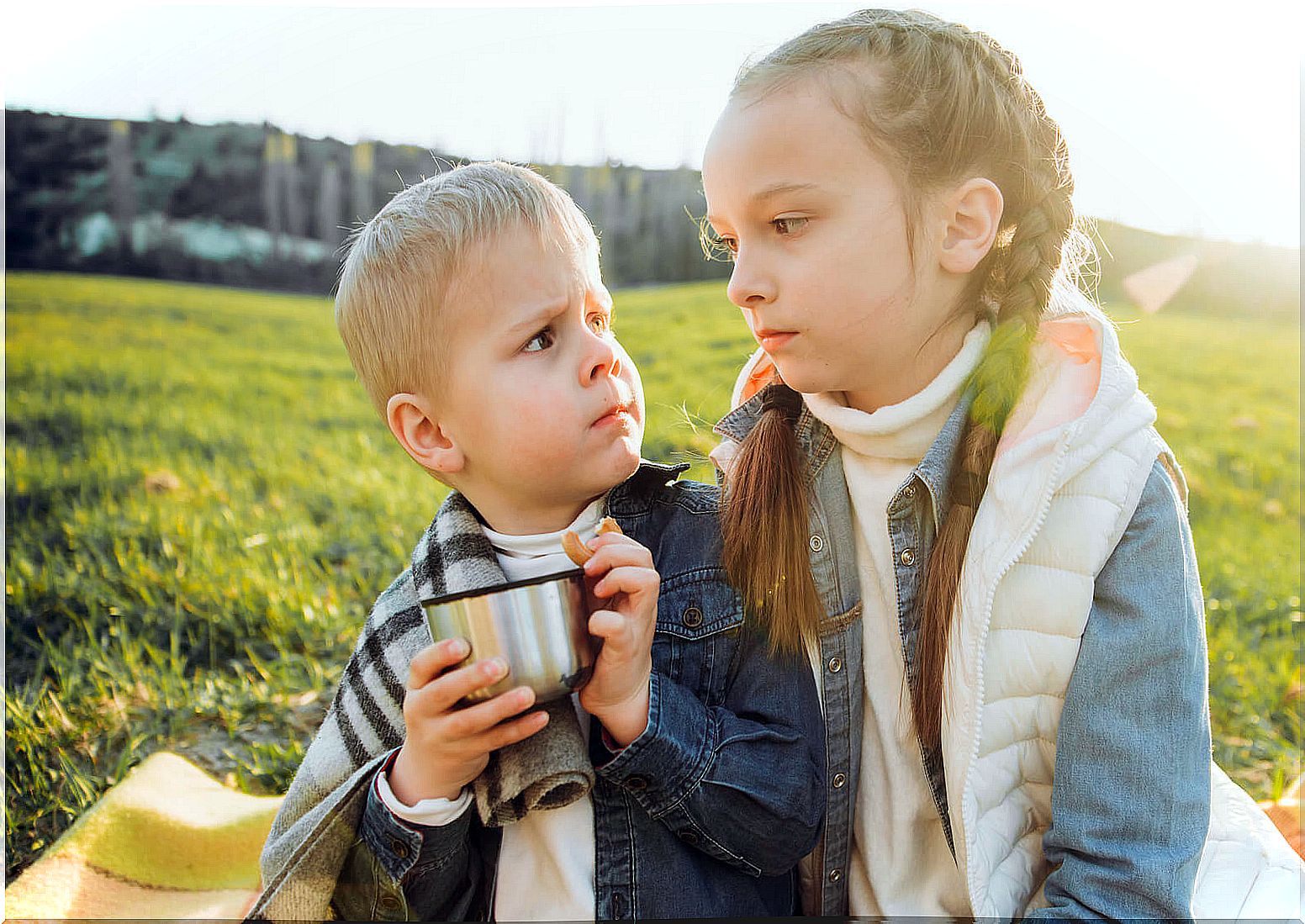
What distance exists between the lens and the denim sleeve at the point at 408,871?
146cm

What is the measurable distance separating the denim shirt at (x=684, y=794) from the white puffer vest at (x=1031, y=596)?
251 mm

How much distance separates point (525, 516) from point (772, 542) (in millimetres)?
403

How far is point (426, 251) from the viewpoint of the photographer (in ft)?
5.01

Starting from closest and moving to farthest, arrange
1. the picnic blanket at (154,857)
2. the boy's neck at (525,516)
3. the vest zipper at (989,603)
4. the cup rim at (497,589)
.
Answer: the cup rim at (497,589) < the vest zipper at (989,603) < the boy's neck at (525,516) < the picnic blanket at (154,857)

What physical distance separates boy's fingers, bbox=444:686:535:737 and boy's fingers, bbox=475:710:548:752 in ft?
0.11

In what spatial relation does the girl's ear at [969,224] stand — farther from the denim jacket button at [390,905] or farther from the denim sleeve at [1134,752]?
the denim jacket button at [390,905]

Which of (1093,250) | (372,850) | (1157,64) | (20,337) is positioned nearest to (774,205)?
(1093,250)

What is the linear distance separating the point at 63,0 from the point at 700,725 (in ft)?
7.92

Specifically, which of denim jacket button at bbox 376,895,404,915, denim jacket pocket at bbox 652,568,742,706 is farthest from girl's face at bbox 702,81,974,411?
denim jacket button at bbox 376,895,404,915

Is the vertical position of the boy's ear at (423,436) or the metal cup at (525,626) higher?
the boy's ear at (423,436)

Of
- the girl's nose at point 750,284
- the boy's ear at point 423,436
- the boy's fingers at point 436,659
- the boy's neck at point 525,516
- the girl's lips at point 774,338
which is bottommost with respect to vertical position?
the boy's fingers at point 436,659

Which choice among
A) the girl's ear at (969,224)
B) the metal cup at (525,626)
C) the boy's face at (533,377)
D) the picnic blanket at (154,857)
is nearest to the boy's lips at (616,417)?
the boy's face at (533,377)

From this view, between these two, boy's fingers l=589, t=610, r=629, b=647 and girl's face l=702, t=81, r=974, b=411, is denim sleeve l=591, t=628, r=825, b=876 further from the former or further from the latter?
girl's face l=702, t=81, r=974, b=411

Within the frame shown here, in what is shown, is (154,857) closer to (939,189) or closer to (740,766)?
(740,766)
